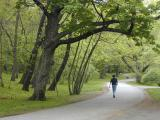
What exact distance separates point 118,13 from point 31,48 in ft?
47.2

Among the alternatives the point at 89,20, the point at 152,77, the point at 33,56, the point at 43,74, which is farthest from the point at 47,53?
the point at 152,77

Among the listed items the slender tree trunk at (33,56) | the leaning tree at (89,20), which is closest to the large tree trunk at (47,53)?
the leaning tree at (89,20)

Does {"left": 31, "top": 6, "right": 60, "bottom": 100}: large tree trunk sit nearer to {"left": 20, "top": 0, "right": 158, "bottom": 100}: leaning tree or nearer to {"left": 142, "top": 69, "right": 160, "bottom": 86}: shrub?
{"left": 20, "top": 0, "right": 158, "bottom": 100}: leaning tree

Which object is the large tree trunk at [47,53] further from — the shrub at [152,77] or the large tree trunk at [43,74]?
the shrub at [152,77]

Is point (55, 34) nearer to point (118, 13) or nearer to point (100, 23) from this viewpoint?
point (100, 23)

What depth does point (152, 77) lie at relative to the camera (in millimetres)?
64312

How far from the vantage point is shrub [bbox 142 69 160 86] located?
6262 cm

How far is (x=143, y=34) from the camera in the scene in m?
24.0

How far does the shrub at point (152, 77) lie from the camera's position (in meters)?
62.6

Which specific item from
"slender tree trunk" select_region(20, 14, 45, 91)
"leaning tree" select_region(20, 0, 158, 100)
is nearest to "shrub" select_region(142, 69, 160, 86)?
"slender tree trunk" select_region(20, 14, 45, 91)

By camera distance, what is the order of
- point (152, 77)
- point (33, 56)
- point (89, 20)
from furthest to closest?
point (152, 77) < point (33, 56) < point (89, 20)

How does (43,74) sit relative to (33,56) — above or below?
below

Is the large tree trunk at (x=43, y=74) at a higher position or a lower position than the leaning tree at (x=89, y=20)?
lower

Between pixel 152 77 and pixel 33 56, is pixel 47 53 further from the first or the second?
pixel 152 77
